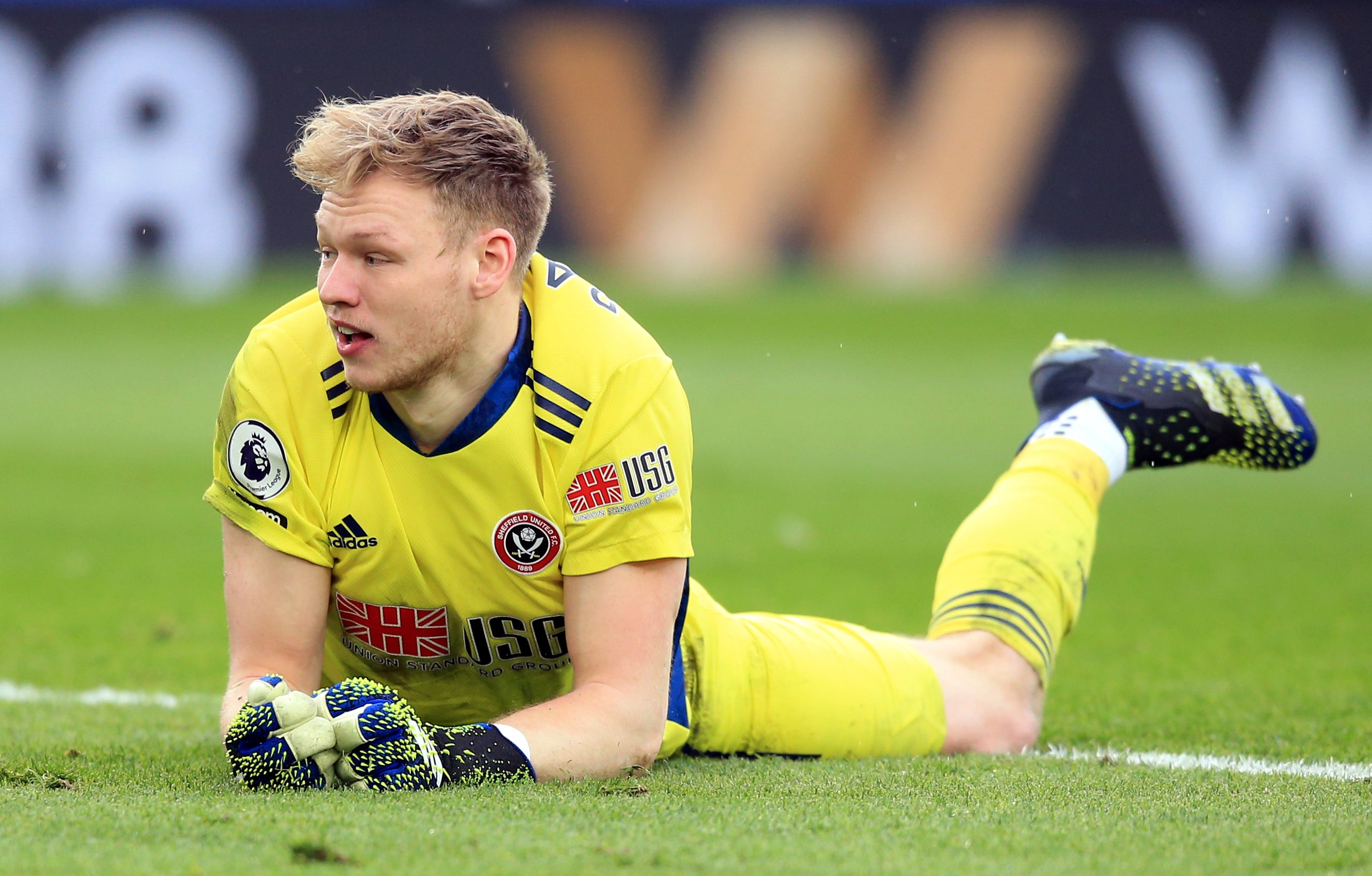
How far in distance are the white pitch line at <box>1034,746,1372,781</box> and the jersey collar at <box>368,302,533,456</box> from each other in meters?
1.43

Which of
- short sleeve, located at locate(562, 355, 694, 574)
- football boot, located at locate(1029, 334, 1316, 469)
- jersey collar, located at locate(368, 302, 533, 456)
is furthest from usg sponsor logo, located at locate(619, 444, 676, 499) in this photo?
football boot, located at locate(1029, 334, 1316, 469)

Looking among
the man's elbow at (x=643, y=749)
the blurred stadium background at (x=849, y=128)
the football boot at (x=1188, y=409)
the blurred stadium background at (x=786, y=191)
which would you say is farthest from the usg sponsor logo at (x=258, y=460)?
the blurred stadium background at (x=849, y=128)

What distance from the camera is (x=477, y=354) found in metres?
2.98

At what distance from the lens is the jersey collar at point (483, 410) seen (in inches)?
118

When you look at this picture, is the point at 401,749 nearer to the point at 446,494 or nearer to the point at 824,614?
the point at 446,494

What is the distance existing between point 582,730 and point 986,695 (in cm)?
117

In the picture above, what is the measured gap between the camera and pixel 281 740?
9.14 ft

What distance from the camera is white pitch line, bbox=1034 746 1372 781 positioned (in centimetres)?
326

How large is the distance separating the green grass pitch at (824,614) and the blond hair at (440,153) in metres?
1.06

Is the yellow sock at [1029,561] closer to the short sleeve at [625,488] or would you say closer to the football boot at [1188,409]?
the football boot at [1188,409]

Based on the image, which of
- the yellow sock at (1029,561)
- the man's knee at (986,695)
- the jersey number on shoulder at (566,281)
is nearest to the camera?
the jersey number on shoulder at (566,281)

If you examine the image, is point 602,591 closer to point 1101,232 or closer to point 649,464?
point 649,464

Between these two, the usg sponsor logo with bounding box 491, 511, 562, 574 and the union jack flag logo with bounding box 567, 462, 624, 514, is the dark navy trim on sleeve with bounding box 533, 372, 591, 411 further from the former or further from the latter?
Result: the usg sponsor logo with bounding box 491, 511, 562, 574

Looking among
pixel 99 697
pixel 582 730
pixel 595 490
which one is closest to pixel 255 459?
pixel 595 490
